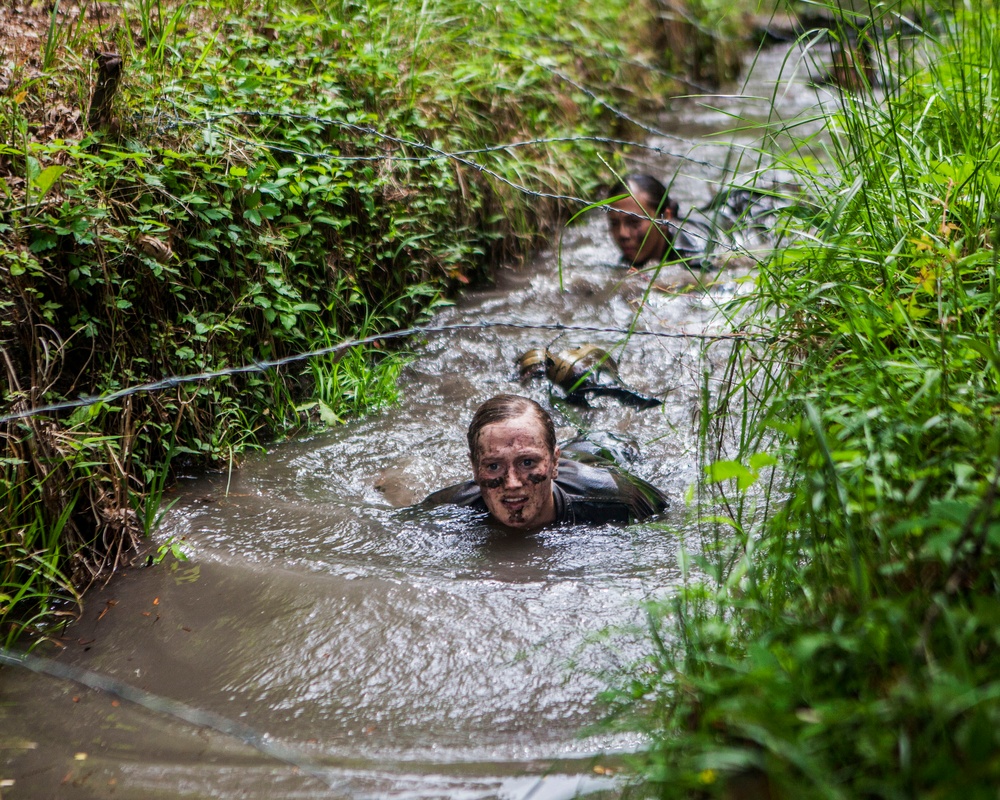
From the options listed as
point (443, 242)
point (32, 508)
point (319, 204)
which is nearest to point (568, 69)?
point (443, 242)

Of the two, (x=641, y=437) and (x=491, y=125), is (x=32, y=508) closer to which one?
(x=641, y=437)

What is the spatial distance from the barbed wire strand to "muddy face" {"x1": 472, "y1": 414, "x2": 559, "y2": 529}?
1705 mm

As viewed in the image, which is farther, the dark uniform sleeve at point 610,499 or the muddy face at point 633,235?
the muddy face at point 633,235

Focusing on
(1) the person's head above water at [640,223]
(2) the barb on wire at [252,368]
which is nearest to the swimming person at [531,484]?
(2) the barb on wire at [252,368]

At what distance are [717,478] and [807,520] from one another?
38 centimetres

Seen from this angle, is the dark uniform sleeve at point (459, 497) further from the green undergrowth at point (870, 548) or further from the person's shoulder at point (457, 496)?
the green undergrowth at point (870, 548)

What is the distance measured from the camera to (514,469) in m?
4.17

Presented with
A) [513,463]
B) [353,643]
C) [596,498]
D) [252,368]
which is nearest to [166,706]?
[353,643]

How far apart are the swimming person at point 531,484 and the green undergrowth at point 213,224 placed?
1.03m

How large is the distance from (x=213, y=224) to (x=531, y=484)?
2.12m

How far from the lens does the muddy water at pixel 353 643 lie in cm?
256

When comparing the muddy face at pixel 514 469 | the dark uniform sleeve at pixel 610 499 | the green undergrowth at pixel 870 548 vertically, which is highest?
the green undergrowth at pixel 870 548

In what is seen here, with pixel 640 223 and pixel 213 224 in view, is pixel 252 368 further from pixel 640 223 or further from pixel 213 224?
pixel 640 223

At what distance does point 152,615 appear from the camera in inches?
136
